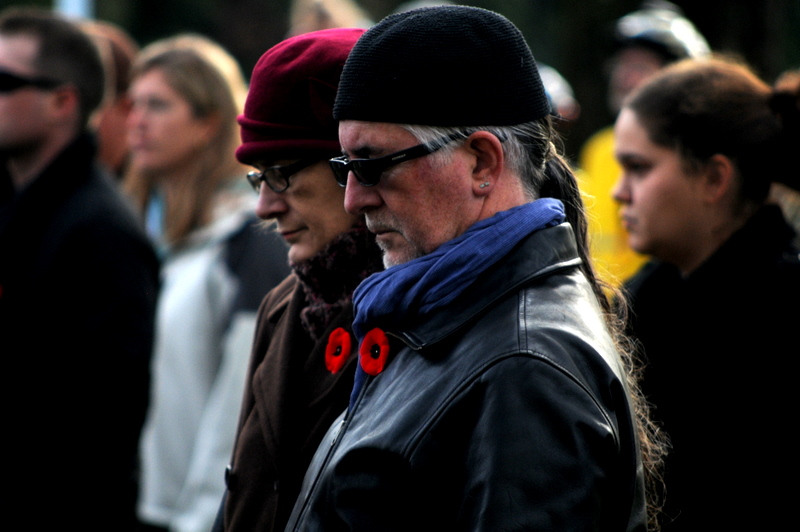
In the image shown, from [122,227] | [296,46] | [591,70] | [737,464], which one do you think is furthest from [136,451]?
[591,70]

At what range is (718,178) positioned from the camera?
3209 mm

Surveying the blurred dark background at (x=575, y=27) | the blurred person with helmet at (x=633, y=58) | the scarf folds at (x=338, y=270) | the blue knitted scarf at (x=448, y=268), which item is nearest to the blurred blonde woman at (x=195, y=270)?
the blurred dark background at (x=575, y=27)

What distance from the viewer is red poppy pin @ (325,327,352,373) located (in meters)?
2.30

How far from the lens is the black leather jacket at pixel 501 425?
1.58 m

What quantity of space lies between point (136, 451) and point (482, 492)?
2596 millimetres

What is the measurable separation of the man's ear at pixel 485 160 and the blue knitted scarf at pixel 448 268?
0.25 feet

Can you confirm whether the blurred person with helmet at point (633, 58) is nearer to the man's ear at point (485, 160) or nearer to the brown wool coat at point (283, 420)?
the brown wool coat at point (283, 420)

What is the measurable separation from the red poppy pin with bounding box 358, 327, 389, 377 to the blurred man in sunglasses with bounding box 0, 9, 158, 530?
2057mm

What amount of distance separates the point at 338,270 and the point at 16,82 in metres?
2.66

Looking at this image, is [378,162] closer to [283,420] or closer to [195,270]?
[283,420]

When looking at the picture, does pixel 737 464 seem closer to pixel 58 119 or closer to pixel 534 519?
pixel 534 519

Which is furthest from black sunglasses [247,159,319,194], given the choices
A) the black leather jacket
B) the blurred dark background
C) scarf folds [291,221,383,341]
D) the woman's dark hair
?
the woman's dark hair

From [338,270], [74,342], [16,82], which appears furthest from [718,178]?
[16,82]

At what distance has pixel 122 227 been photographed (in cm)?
397
